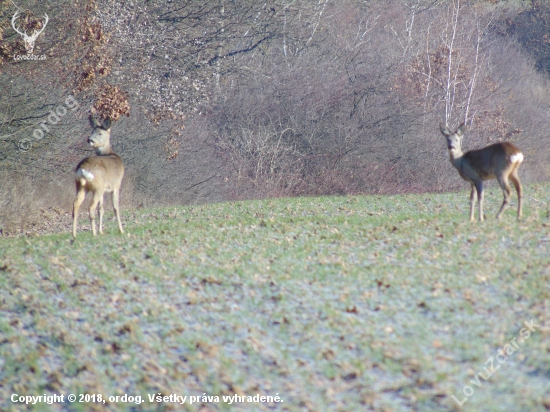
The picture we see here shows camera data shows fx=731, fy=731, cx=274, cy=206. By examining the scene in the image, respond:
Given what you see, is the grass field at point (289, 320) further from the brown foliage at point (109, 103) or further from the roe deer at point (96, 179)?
the brown foliage at point (109, 103)

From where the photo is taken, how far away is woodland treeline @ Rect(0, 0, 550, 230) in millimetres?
20203

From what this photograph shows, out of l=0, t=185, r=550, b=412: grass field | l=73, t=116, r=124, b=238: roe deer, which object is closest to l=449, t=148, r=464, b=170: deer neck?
l=0, t=185, r=550, b=412: grass field

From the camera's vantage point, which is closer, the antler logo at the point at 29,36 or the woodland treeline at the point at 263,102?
the antler logo at the point at 29,36

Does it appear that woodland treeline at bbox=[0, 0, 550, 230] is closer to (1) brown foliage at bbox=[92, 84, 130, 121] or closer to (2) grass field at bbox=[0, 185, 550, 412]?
(1) brown foliage at bbox=[92, 84, 130, 121]

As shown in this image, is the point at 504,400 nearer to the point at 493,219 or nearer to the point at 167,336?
the point at 167,336

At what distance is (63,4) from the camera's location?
1775cm

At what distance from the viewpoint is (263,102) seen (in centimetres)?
3111

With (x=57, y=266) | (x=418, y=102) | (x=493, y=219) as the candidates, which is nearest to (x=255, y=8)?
(x=418, y=102)

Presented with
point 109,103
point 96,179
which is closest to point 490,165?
point 96,179

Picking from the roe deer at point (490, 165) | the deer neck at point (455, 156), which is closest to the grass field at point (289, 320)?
the roe deer at point (490, 165)

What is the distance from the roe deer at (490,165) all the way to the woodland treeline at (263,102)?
10503 mm

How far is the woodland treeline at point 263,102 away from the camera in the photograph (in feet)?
66.3

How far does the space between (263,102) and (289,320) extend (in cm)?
2417

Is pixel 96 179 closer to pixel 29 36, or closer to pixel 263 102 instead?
pixel 29 36
